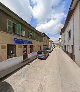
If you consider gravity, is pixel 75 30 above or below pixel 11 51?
above

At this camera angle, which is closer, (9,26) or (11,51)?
(9,26)

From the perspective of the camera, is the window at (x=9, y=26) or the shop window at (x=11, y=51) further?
the shop window at (x=11, y=51)

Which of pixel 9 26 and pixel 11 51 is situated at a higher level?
pixel 9 26

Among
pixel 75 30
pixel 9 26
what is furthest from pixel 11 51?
pixel 75 30

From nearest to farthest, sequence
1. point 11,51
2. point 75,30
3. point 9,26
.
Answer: point 9,26 → point 11,51 → point 75,30

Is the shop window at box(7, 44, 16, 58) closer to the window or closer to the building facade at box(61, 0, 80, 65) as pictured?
the window

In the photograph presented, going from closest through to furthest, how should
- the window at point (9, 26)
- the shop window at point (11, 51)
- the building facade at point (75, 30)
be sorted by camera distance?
1. the window at point (9, 26)
2. the shop window at point (11, 51)
3. the building facade at point (75, 30)

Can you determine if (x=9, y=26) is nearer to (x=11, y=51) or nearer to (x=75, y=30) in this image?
(x=11, y=51)

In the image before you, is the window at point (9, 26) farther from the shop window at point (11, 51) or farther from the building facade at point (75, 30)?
the building facade at point (75, 30)

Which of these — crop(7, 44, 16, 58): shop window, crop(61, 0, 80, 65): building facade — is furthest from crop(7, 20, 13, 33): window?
crop(61, 0, 80, 65): building facade

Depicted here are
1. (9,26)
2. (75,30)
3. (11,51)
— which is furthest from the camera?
(75,30)

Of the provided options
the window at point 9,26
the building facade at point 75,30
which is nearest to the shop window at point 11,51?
the window at point 9,26

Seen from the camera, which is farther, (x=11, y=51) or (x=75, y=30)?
(x=75, y=30)

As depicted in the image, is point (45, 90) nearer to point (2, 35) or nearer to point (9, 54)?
point (2, 35)
